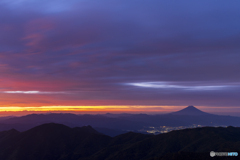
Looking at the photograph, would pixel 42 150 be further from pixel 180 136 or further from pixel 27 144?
pixel 180 136

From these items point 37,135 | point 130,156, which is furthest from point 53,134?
point 130,156

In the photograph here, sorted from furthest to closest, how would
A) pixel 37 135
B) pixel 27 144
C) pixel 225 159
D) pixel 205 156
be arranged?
pixel 37 135 < pixel 27 144 < pixel 205 156 < pixel 225 159

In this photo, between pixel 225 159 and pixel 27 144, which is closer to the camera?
pixel 225 159

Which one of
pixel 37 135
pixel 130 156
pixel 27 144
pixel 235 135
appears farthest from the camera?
pixel 37 135

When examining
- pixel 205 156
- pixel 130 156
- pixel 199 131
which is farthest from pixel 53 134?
pixel 205 156

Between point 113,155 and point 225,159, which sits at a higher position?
point 225,159

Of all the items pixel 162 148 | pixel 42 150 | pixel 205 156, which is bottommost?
pixel 42 150

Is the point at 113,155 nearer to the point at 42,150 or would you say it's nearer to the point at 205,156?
the point at 205,156
